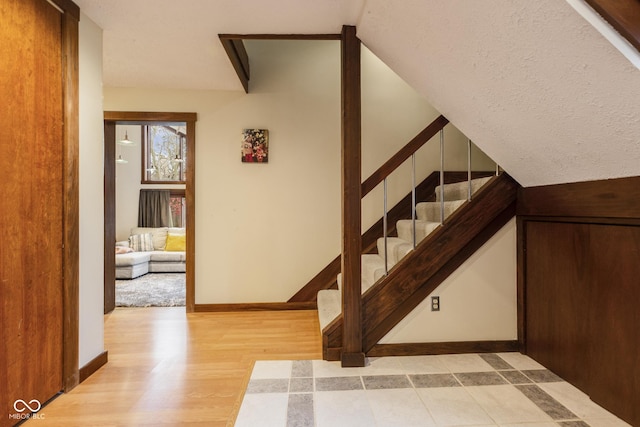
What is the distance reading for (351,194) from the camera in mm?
1995

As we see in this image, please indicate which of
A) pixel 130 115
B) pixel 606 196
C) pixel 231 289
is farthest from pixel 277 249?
pixel 606 196

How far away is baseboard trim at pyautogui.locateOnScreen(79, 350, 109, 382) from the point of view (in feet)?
5.95

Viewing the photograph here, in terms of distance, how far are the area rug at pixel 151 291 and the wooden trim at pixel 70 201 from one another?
5.41ft

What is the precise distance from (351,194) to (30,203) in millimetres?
1626

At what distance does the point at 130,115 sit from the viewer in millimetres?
3068

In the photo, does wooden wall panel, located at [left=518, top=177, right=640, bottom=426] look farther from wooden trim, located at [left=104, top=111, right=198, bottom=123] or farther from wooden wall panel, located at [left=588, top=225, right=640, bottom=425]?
wooden trim, located at [left=104, top=111, right=198, bottom=123]

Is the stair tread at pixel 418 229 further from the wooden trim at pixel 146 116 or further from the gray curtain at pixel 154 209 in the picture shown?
the gray curtain at pixel 154 209

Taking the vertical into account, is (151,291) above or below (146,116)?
below

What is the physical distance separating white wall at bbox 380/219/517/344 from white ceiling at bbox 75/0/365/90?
1.73m

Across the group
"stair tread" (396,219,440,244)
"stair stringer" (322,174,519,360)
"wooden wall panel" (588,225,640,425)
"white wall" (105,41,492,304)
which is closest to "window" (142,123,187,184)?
"white wall" (105,41,492,304)

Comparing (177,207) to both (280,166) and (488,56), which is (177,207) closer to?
(280,166)

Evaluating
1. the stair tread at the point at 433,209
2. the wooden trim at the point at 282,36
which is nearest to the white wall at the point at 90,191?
the wooden trim at the point at 282,36

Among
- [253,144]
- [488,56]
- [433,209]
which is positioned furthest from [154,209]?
[488,56]

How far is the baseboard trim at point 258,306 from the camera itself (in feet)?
10.1
